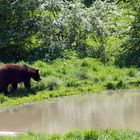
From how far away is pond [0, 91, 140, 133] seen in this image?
12.6 meters

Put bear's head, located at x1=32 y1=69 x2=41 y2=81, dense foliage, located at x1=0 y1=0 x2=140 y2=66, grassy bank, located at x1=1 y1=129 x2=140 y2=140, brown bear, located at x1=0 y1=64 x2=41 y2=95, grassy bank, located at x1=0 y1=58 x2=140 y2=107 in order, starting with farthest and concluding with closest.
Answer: dense foliage, located at x1=0 y1=0 x2=140 y2=66, bear's head, located at x1=32 y1=69 x2=41 y2=81, brown bear, located at x1=0 y1=64 x2=41 y2=95, grassy bank, located at x1=0 y1=58 x2=140 y2=107, grassy bank, located at x1=1 y1=129 x2=140 y2=140

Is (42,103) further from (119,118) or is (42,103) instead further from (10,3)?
(10,3)

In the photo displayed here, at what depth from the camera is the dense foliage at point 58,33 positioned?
805 inches

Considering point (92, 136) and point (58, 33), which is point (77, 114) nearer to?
point (92, 136)

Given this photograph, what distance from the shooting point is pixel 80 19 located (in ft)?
68.1

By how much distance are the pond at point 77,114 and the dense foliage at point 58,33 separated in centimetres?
455

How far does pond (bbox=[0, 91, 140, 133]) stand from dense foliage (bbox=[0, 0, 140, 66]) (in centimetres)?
455

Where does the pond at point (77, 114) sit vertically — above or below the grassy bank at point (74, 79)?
below

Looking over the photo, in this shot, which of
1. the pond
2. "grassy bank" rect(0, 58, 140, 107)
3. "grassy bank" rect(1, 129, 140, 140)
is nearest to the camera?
"grassy bank" rect(1, 129, 140, 140)

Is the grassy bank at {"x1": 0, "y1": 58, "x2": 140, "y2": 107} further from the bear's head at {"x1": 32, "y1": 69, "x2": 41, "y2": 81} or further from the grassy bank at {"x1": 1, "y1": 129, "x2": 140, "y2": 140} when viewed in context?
the grassy bank at {"x1": 1, "y1": 129, "x2": 140, "y2": 140}

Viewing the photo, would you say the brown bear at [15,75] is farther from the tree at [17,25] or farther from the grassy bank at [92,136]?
the grassy bank at [92,136]

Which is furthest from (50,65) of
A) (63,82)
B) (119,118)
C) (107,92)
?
(119,118)

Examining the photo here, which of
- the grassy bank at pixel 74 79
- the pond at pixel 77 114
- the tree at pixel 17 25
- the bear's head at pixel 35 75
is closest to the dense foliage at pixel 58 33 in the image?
the tree at pixel 17 25

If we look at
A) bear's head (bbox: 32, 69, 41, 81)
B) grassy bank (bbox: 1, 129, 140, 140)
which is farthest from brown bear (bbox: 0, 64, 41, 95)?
grassy bank (bbox: 1, 129, 140, 140)
